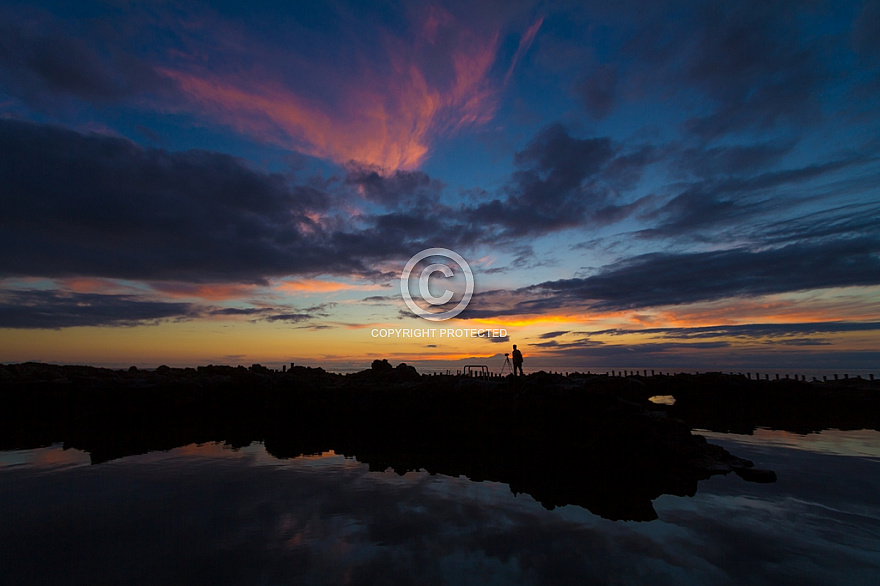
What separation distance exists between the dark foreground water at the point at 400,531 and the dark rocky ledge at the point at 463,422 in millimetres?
1752

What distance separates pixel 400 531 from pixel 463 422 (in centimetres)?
1675

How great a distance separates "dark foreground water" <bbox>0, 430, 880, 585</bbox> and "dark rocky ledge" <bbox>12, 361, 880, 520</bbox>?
1752 mm

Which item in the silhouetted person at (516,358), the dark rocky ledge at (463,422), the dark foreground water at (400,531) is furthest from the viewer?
the silhouetted person at (516,358)

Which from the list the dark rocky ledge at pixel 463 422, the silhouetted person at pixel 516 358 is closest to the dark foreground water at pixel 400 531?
the dark rocky ledge at pixel 463 422

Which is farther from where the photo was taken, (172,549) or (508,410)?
(508,410)

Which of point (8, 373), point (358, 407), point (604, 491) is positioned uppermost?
point (8, 373)

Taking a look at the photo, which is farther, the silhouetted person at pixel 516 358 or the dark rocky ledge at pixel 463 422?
the silhouetted person at pixel 516 358

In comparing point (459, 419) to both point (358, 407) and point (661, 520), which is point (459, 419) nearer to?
point (358, 407)

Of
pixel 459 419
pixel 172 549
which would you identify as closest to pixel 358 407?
pixel 459 419

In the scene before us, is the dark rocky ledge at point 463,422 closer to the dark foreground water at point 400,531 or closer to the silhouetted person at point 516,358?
the dark foreground water at point 400,531

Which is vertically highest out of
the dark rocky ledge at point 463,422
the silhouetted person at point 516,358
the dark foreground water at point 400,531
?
the silhouetted person at point 516,358

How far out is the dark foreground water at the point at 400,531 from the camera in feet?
27.4

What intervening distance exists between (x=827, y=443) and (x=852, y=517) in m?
14.8

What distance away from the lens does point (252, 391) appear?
3278 centimetres
